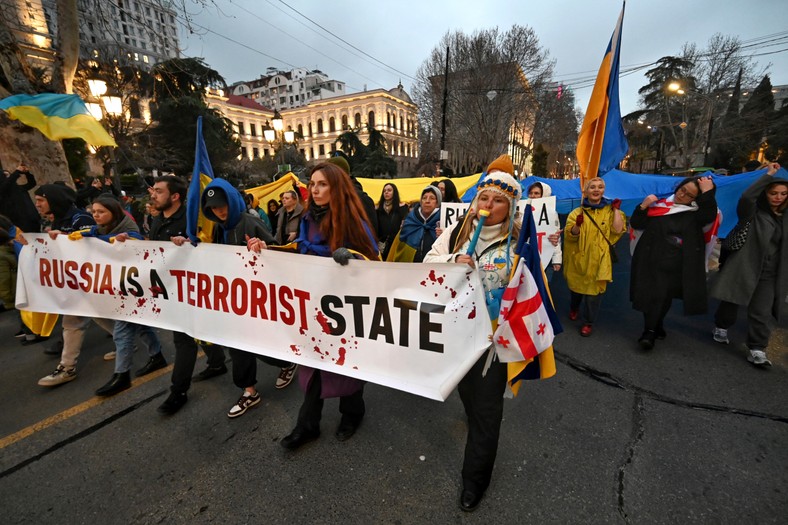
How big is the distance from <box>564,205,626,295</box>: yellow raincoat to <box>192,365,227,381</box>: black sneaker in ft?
13.4

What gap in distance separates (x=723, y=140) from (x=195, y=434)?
42.0 meters

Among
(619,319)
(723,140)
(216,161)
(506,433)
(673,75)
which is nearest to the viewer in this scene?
(506,433)

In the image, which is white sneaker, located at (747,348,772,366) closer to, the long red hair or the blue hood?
the long red hair

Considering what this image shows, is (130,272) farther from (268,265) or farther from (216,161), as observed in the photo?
(216,161)

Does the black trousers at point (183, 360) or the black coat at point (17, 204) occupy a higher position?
the black coat at point (17, 204)

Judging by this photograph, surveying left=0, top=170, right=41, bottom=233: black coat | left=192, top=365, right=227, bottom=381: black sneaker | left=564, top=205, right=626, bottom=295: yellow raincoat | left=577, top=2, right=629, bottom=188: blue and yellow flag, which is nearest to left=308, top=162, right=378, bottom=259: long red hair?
left=192, top=365, right=227, bottom=381: black sneaker

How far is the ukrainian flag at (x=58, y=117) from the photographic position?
13.0ft

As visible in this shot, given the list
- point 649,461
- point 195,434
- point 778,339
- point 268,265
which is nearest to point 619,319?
point 778,339

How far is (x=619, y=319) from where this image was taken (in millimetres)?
4578

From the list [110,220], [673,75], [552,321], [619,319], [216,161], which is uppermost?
[673,75]

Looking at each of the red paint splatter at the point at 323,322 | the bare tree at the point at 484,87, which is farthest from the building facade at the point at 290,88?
the red paint splatter at the point at 323,322

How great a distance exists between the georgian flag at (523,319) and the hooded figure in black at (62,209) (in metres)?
4.05

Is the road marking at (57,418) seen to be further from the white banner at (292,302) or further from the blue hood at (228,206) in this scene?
the blue hood at (228,206)

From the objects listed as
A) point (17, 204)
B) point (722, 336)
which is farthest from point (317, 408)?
point (17, 204)
